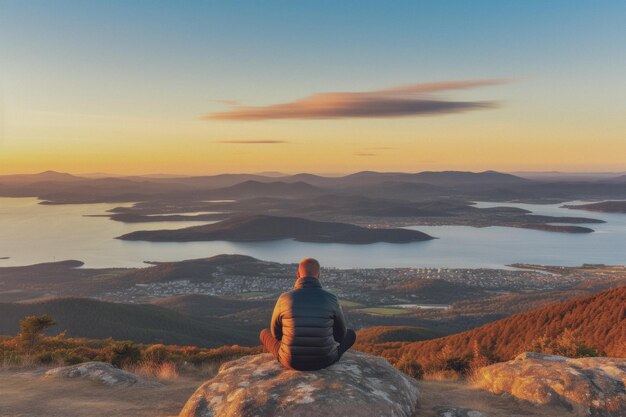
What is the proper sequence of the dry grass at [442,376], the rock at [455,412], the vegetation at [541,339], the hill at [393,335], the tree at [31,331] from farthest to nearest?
1. the hill at [393,335]
2. the tree at [31,331]
3. the vegetation at [541,339]
4. the dry grass at [442,376]
5. the rock at [455,412]

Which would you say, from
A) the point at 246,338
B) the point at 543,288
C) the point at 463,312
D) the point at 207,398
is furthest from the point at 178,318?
the point at 543,288

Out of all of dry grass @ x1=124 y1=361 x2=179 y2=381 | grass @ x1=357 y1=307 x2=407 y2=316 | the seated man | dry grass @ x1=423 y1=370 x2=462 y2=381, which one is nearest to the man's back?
the seated man

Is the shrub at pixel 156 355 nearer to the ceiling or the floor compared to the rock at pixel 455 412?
nearer to the floor

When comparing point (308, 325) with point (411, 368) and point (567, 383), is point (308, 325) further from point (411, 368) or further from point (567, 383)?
point (411, 368)

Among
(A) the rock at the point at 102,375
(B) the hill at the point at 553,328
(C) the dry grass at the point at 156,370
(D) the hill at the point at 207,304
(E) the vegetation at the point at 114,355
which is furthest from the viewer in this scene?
(D) the hill at the point at 207,304

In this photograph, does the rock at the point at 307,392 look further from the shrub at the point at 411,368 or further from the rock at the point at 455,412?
the shrub at the point at 411,368

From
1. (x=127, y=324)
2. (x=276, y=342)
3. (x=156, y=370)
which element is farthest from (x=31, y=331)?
(x=127, y=324)

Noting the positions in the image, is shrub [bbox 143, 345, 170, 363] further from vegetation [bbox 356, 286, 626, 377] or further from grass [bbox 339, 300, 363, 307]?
grass [bbox 339, 300, 363, 307]

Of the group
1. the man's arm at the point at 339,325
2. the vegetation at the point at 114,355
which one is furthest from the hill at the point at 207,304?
the man's arm at the point at 339,325
